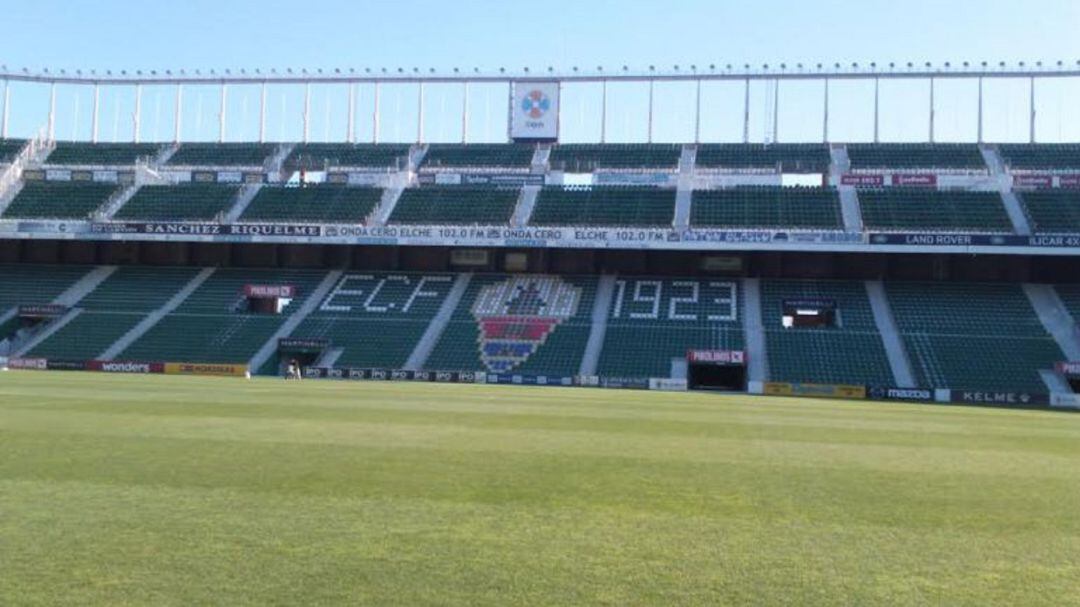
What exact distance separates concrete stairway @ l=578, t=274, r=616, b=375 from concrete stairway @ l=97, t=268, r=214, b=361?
21778mm

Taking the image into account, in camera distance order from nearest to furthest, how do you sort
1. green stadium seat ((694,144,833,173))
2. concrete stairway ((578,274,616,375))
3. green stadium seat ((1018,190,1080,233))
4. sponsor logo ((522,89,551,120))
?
concrete stairway ((578,274,616,375)) → green stadium seat ((1018,190,1080,233)) → green stadium seat ((694,144,833,173)) → sponsor logo ((522,89,551,120))

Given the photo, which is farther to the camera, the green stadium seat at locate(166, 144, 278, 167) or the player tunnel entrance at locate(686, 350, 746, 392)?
the green stadium seat at locate(166, 144, 278, 167)

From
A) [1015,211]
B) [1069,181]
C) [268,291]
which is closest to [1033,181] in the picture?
[1069,181]

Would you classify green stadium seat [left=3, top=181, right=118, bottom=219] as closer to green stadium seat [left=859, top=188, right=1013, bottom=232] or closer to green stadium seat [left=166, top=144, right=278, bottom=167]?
green stadium seat [left=166, top=144, right=278, bottom=167]

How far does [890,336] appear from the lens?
43.7 m

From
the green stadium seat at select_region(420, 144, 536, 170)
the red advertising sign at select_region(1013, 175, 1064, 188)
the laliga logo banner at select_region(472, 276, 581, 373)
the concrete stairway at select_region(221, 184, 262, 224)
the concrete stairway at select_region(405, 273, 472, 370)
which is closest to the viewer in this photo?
the concrete stairway at select_region(405, 273, 472, 370)

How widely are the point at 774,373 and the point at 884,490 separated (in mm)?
32117

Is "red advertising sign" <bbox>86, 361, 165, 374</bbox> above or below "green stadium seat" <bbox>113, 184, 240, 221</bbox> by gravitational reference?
below

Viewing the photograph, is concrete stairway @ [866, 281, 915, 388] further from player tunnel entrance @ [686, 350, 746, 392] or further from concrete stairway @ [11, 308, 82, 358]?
concrete stairway @ [11, 308, 82, 358]

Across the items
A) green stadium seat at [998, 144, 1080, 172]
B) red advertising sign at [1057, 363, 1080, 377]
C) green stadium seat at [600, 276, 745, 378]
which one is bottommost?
red advertising sign at [1057, 363, 1080, 377]

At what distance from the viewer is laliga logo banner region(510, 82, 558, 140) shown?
5803cm

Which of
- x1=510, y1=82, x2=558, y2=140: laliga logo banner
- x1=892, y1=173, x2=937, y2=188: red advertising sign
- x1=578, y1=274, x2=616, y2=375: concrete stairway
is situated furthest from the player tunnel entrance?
x1=510, y1=82, x2=558, y2=140: laliga logo banner

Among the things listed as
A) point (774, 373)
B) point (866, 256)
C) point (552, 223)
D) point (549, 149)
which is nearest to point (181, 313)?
point (552, 223)

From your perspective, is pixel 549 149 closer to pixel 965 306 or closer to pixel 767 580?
pixel 965 306
